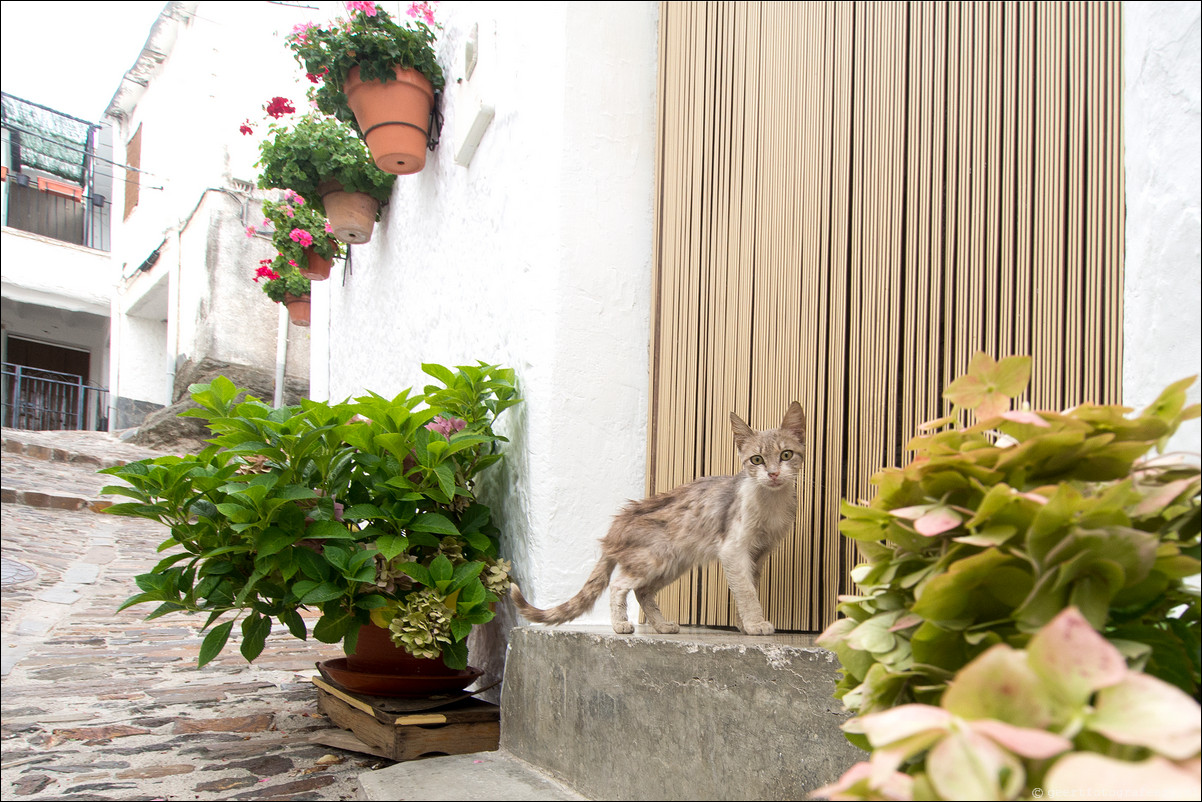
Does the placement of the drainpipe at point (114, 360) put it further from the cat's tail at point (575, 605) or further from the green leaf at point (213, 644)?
the cat's tail at point (575, 605)

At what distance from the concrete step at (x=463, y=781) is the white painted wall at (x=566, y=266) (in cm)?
53

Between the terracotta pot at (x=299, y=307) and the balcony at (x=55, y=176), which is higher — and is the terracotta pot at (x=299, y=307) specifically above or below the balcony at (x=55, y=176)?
below

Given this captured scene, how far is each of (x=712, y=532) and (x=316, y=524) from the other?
1087 millimetres

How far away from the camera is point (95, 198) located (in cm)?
1694

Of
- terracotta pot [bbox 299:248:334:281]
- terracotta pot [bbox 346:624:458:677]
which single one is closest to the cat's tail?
terracotta pot [bbox 346:624:458:677]

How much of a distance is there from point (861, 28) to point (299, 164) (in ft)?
12.1

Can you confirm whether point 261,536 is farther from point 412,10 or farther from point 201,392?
point 412,10

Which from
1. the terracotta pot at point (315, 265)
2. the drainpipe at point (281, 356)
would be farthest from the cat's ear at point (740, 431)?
the drainpipe at point (281, 356)

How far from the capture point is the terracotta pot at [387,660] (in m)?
2.42

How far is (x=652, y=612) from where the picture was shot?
2.18 metres

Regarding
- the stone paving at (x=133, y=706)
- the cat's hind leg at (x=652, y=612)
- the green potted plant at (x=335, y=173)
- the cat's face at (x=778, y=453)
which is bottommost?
the stone paving at (x=133, y=706)

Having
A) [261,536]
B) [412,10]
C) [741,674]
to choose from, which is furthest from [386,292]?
[741,674]

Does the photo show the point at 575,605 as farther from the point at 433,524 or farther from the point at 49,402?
the point at 49,402

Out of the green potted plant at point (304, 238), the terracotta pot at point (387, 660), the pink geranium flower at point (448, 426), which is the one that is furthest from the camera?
the green potted plant at point (304, 238)
